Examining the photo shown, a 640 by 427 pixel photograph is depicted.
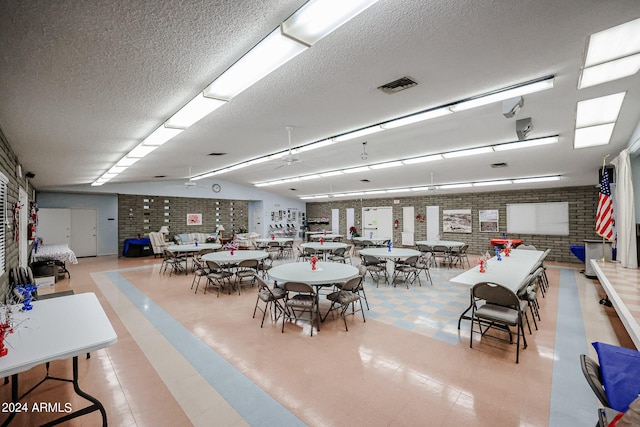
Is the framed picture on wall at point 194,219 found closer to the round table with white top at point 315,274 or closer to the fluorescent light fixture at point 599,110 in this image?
the round table with white top at point 315,274

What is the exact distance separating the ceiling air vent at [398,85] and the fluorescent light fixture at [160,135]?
9.21ft

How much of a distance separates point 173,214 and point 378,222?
34.4 feet

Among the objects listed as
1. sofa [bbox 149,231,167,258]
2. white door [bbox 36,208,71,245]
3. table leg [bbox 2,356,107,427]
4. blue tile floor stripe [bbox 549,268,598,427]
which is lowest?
blue tile floor stripe [bbox 549,268,598,427]

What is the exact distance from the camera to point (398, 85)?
3096 millimetres

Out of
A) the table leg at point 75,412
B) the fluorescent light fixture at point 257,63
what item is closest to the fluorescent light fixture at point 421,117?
the fluorescent light fixture at point 257,63

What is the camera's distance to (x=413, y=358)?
3131 millimetres

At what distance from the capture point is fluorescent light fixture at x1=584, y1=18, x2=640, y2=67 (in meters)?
2.17

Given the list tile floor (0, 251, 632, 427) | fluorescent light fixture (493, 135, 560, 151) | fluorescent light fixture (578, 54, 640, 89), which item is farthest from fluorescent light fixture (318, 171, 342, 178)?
fluorescent light fixture (578, 54, 640, 89)

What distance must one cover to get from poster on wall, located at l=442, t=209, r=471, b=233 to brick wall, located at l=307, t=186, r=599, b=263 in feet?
A: 0.56

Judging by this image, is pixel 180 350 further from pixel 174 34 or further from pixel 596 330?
pixel 596 330

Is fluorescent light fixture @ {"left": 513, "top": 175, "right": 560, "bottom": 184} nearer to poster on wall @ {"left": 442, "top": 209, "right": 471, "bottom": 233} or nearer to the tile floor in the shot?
poster on wall @ {"left": 442, "top": 209, "right": 471, "bottom": 233}

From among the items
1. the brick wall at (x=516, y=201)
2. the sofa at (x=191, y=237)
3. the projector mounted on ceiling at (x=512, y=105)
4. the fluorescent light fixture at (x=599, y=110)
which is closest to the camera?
the projector mounted on ceiling at (x=512, y=105)

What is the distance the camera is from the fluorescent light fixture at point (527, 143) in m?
5.25

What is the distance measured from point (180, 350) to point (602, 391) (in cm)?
392
